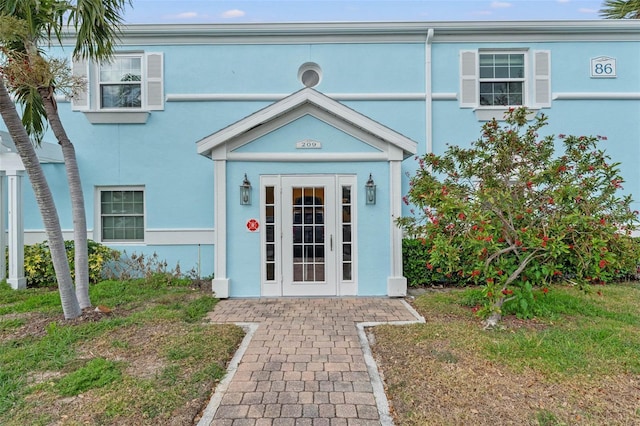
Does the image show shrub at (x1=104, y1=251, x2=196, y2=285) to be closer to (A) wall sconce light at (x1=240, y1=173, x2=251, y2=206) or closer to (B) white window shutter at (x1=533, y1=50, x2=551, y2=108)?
(A) wall sconce light at (x1=240, y1=173, x2=251, y2=206)

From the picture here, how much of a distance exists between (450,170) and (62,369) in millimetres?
5865

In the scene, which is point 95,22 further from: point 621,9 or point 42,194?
point 621,9

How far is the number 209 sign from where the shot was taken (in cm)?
923

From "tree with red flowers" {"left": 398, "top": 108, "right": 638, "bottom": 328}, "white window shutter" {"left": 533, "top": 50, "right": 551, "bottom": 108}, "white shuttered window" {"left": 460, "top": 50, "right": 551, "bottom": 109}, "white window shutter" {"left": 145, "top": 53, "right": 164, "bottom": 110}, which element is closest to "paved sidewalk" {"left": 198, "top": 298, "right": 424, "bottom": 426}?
"tree with red flowers" {"left": 398, "top": 108, "right": 638, "bottom": 328}

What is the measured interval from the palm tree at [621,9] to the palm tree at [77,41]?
13.1m

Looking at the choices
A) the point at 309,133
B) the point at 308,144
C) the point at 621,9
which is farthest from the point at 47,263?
the point at 621,9

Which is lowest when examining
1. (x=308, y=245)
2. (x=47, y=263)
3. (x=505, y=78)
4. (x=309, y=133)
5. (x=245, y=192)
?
(x=47, y=263)

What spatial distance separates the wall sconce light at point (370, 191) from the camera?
7.22m

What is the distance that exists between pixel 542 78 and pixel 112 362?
1062 cm

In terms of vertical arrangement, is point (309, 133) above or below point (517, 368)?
above

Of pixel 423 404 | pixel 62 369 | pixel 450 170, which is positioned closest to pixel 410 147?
pixel 450 170

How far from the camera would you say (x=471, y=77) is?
30.2 feet

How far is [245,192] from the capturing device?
282 inches

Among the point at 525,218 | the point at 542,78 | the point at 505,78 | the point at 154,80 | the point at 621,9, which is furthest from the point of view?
the point at 621,9
